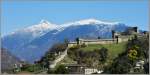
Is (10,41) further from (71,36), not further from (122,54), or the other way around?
(122,54)

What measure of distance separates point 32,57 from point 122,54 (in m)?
0.99

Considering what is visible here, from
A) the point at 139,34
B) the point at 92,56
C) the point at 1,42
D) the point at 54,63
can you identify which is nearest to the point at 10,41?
the point at 1,42

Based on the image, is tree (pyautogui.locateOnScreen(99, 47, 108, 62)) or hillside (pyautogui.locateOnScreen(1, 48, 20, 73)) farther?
tree (pyautogui.locateOnScreen(99, 47, 108, 62))

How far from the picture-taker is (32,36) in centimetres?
596

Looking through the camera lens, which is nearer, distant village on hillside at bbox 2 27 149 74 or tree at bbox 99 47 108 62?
distant village on hillside at bbox 2 27 149 74

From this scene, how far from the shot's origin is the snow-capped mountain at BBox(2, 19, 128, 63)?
5887 millimetres

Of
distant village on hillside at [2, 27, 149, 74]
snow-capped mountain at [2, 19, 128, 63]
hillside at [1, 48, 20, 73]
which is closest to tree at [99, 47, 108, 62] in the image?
distant village on hillside at [2, 27, 149, 74]

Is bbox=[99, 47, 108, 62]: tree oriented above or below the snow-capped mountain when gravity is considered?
below

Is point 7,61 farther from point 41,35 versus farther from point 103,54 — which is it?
point 103,54

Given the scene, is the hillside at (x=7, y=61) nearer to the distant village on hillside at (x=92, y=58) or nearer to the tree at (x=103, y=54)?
the distant village on hillside at (x=92, y=58)

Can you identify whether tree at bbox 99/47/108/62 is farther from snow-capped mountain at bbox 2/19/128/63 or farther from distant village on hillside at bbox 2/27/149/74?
snow-capped mountain at bbox 2/19/128/63

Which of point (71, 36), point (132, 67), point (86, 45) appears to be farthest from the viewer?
point (86, 45)

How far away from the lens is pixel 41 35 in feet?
19.6

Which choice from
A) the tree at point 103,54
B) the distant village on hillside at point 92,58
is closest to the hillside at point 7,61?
the distant village on hillside at point 92,58
